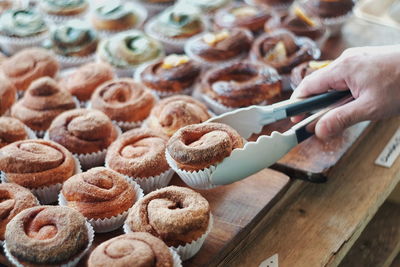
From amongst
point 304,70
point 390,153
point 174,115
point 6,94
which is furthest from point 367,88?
point 6,94

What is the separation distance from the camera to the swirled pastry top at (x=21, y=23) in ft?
11.5

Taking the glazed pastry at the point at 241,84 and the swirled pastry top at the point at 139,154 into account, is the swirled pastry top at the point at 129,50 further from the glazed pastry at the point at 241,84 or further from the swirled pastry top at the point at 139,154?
the swirled pastry top at the point at 139,154

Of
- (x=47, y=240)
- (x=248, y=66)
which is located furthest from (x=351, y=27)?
(x=47, y=240)

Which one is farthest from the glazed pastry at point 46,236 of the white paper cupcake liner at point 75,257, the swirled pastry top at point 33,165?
the swirled pastry top at point 33,165

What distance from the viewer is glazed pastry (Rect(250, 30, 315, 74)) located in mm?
3037

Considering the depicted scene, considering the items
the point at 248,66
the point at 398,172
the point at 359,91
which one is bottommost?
the point at 398,172

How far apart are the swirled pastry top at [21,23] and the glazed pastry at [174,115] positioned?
1.33m

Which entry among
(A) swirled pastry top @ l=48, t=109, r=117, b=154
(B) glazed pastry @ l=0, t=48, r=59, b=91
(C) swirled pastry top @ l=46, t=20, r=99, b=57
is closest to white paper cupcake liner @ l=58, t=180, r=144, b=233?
(A) swirled pastry top @ l=48, t=109, r=117, b=154

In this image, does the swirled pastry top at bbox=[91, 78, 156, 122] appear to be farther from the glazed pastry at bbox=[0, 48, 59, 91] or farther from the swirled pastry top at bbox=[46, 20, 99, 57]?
the swirled pastry top at bbox=[46, 20, 99, 57]

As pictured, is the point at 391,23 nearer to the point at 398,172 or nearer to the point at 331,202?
the point at 398,172

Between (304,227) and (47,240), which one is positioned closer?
(47,240)

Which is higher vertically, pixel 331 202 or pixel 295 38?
pixel 295 38

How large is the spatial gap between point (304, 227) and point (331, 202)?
0.69 ft

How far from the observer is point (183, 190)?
2.03 meters
